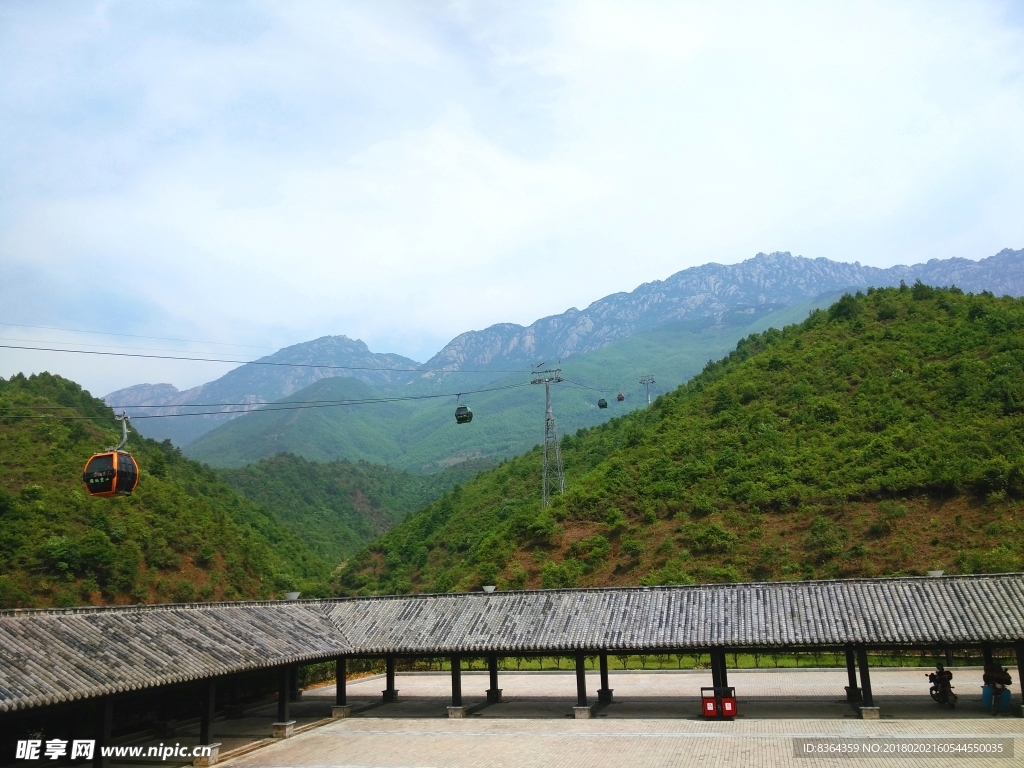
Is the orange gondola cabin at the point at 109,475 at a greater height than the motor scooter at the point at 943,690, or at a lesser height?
greater

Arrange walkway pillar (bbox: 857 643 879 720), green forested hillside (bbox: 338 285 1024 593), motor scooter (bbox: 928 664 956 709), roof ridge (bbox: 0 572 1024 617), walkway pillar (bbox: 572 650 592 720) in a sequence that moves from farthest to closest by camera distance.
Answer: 1. green forested hillside (bbox: 338 285 1024 593)
2. walkway pillar (bbox: 572 650 592 720)
3. motor scooter (bbox: 928 664 956 709)
4. walkway pillar (bbox: 857 643 879 720)
5. roof ridge (bbox: 0 572 1024 617)

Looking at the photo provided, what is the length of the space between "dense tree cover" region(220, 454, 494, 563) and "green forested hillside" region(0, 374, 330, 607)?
1120 inches

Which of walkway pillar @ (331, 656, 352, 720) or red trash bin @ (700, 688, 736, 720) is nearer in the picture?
red trash bin @ (700, 688, 736, 720)

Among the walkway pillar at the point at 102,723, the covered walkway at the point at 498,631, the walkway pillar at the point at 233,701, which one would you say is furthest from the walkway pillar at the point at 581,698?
the walkway pillar at the point at 102,723

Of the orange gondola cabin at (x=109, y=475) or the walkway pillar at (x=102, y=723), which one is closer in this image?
the walkway pillar at (x=102, y=723)

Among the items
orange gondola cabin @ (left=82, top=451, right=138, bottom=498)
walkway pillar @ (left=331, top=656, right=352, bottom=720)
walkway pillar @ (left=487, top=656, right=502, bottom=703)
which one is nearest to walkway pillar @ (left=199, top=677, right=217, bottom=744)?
orange gondola cabin @ (left=82, top=451, right=138, bottom=498)

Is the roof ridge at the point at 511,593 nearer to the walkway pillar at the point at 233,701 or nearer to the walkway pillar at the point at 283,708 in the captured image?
the walkway pillar at the point at 233,701

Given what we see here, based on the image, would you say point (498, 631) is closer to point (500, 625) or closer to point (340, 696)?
point (500, 625)

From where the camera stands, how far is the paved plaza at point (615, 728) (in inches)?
696

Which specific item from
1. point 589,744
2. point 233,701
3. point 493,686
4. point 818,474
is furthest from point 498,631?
point 818,474

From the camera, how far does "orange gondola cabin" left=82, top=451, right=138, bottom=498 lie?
1839cm

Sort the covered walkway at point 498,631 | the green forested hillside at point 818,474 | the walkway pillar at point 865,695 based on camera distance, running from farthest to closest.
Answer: the green forested hillside at point 818,474 → the walkway pillar at point 865,695 → the covered walkway at point 498,631

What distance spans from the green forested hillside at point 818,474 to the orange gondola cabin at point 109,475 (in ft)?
84.3

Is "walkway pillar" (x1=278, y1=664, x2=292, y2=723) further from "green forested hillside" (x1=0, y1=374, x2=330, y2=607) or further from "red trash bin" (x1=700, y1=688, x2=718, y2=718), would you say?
"green forested hillside" (x1=0, y1=374, x2=330, y2=607)
